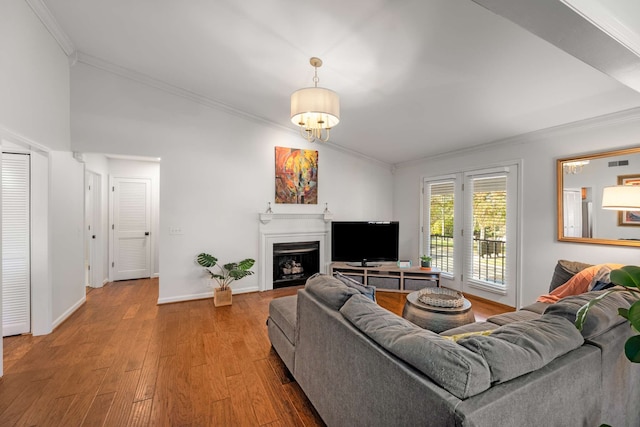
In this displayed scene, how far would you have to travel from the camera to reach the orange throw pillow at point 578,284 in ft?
8.15

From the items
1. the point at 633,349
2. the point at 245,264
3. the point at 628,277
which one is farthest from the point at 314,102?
the point at 245,264

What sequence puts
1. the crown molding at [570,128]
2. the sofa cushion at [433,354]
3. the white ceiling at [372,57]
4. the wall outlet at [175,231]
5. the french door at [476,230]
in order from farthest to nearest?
the wall outlet at [175,231] → the french door at [476,230] → the crown molding at [570,128] → the white ceiling at [372,57] → the sofa cushion at [433,354]

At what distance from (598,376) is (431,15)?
245cm

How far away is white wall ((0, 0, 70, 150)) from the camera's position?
219 cm

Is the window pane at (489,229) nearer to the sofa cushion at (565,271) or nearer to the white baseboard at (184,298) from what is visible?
the sofa cushion at (565,271)

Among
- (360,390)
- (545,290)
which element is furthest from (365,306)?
(545,290)

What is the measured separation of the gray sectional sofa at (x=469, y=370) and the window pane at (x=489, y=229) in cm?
236

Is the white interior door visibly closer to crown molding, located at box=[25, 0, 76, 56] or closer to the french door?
crown molding, located at box=[25, 0, 76, 56]

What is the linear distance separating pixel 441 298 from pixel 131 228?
544 cm

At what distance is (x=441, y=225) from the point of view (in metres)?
4.74

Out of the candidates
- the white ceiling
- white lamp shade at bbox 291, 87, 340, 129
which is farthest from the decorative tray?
the white ceiling

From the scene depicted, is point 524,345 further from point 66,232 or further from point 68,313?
point 68,313

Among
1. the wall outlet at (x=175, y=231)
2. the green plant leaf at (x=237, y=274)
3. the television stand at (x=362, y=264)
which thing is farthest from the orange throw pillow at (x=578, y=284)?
the wall outlet at (x=175, y=231)

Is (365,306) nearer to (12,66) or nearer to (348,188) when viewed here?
(12,66)
